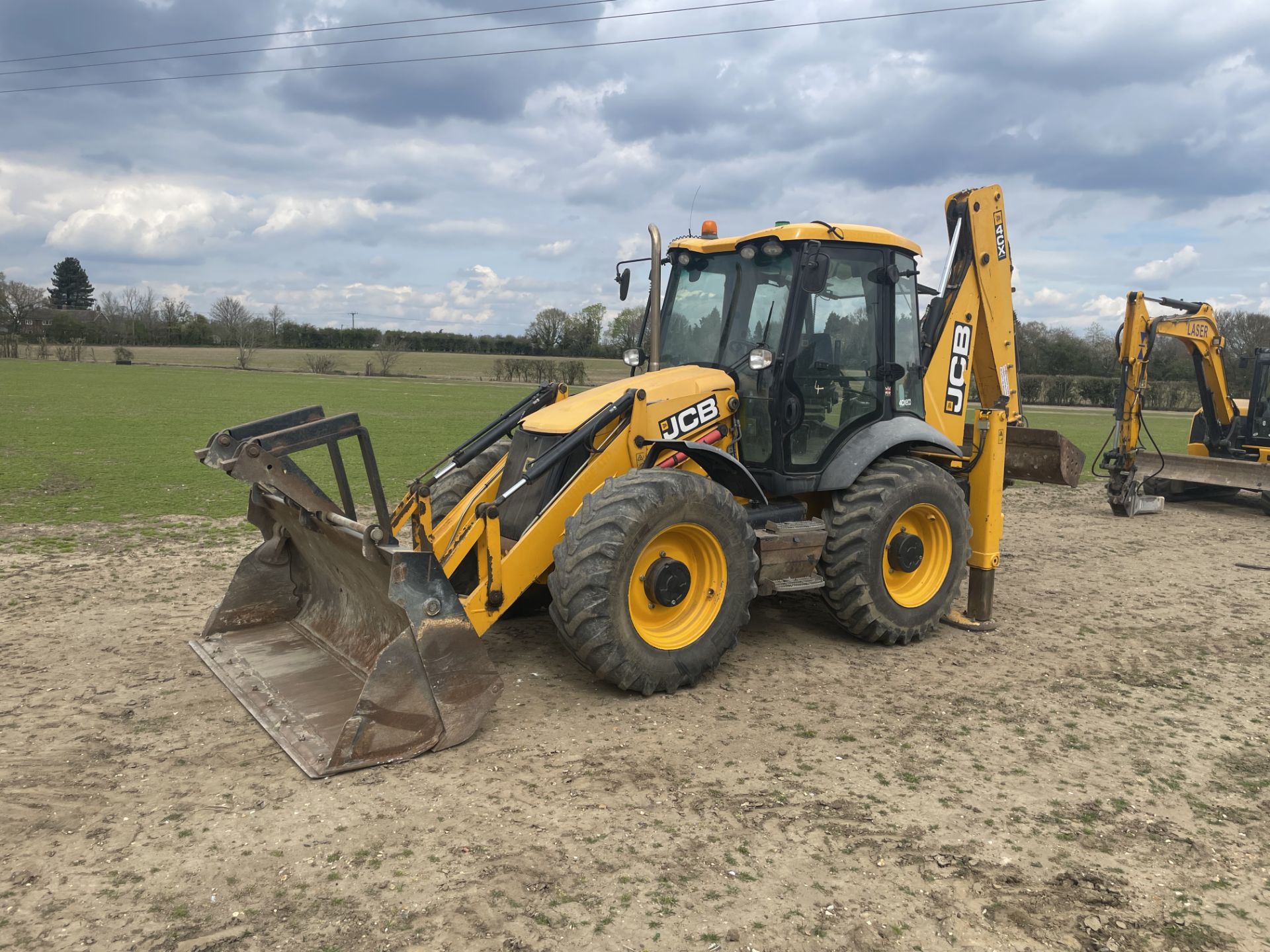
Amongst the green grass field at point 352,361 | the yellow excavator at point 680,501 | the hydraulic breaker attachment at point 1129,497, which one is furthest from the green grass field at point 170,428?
the green grass field at point 352,361

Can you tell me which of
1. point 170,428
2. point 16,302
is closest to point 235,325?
point 16,302

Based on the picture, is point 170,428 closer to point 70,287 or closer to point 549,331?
point 549,331

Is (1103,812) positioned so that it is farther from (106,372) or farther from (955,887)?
(106,372)

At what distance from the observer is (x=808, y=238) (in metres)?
6.50

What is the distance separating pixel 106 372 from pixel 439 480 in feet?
151

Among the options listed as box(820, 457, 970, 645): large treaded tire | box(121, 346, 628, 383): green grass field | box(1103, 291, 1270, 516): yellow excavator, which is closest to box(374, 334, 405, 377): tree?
box(121, 346, 628, 383): green grass field

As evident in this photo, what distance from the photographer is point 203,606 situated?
7.25 meters

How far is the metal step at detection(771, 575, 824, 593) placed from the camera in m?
6.22

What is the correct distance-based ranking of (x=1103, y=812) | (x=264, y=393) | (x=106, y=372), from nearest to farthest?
1. (x=1103, y=812)
2. (x=264, y=393)
3. (x=106, y=372)

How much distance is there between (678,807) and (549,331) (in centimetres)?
6171

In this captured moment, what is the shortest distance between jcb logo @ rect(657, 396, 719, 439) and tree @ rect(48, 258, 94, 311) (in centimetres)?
11199

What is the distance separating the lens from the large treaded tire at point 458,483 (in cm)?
678

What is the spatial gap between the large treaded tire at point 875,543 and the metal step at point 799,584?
0.13 metres

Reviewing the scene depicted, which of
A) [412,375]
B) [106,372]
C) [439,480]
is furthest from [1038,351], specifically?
[439,480]
